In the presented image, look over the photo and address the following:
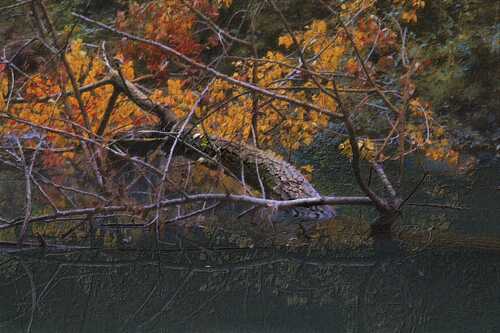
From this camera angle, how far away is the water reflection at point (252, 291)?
9.15 ft

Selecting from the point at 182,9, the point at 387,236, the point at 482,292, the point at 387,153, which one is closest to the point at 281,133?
the point at 182,9

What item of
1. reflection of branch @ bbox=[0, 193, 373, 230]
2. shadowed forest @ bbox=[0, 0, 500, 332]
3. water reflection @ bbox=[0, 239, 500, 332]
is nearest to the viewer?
water reflection @ bbox=[0, 239, 500, 332]

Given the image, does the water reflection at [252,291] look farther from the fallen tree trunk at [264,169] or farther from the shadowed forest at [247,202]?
the fallen tree trunk at [264,169]

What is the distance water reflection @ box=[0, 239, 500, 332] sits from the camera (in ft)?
9.15

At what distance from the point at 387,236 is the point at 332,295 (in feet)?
5.02

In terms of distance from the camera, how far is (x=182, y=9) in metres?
5.75

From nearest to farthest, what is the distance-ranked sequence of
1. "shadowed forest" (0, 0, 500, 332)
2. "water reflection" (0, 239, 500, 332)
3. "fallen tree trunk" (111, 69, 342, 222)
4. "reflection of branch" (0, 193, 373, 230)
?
1. "water reflection" (0, 239, 500, 332)
2. "shadowed forest" (0, 0, 500, 332)
3. "reflection of branch" (0, 193, 373, 230)
4. "fallen tree trunk" (111, 69, 342, 222)

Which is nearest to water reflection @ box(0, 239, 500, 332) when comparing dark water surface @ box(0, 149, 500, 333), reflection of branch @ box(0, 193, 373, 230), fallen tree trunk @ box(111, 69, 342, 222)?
dark water surface @ box(0, 149, 500, 333)

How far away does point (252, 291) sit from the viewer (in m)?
3.24

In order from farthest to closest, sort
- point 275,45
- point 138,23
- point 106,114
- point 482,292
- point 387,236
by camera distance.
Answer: point 275,45
point 138,23
point 106,114
point 387,236
point 482,292

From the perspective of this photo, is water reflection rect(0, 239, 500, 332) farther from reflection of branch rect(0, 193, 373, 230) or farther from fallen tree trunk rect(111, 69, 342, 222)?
fallen tree trunk rect(111, 69, 342, 222)

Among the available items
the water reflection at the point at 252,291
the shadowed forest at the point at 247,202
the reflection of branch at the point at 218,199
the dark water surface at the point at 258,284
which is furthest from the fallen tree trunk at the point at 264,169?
the water reflection at the point at 252,291

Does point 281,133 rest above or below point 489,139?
above

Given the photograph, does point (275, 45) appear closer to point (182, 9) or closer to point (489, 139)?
point (489, 139)
